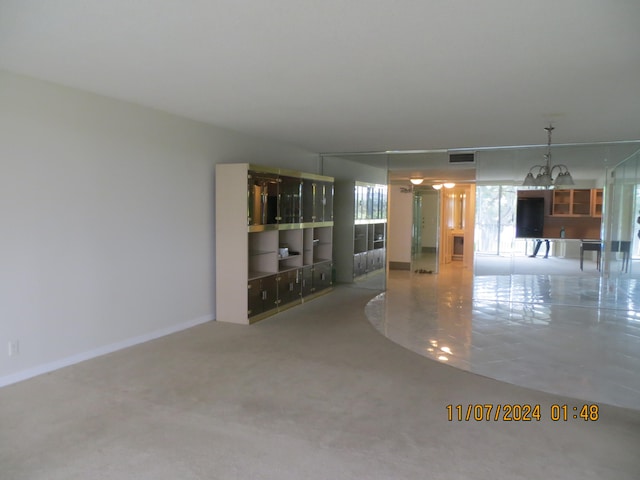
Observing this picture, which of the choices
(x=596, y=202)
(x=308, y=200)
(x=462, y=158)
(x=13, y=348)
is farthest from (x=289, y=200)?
(x=596, y=202)

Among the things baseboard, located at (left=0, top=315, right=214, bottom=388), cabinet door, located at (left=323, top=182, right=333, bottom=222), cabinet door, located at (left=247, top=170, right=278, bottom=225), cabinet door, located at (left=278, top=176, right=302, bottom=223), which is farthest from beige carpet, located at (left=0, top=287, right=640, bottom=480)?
cabinet door, located at (left=323, top=182, right=333, bottom=222)

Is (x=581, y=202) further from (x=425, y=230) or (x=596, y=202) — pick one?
(x=425, y=230)

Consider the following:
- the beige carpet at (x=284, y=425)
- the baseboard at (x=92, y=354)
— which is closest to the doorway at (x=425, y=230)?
the baseboard at (x=92, y=354)

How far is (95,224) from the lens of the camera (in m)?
4.38

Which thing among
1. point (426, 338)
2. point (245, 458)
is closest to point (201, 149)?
point (426, 338)

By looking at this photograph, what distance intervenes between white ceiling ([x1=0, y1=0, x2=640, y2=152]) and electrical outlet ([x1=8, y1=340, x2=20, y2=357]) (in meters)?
2.16

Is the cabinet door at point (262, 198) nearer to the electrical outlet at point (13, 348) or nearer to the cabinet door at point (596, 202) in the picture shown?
the electrical outlet at point (13, 348)

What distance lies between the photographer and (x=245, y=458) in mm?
2672

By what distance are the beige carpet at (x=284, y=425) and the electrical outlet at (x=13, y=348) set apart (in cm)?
26

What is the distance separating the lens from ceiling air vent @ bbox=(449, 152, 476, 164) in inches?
305

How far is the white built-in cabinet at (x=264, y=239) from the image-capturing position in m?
5.71

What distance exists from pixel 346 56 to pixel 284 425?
99.2 inches

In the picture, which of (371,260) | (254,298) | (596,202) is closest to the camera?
(254,298)

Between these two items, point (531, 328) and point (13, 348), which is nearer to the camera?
point (13, 348)
